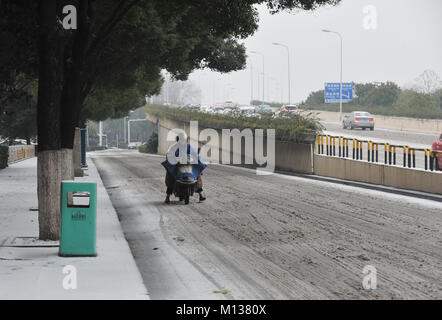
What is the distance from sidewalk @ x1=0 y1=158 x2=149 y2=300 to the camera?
888 centimetres

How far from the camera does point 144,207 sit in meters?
20.0

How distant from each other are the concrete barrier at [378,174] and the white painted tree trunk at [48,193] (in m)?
11.6

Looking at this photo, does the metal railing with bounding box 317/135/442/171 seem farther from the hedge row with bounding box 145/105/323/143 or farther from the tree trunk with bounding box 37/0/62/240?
the tree trunk with bounding box 37/0/62/240

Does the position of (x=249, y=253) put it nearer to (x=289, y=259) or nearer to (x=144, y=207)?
(x=289, y=259)

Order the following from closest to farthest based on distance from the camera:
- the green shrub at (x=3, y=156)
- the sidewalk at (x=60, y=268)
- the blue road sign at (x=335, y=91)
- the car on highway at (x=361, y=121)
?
1. the sidewalk at (x=60, y=268)
2. the green shrub at (x=3, y=156)
3. the car on highway at (x=361, y=121)
4. the blue road sign at (x=335, y=91)

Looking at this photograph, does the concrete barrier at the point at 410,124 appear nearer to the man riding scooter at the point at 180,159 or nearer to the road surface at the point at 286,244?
the road surface at the point at 286,244

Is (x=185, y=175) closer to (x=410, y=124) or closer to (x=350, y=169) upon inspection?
(x=350, y=169)

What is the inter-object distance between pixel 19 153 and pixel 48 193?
4496 centimetres

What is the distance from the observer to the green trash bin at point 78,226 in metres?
11.8

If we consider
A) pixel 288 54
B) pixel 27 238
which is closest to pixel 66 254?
pixel 27 238

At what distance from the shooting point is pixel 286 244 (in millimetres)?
13094

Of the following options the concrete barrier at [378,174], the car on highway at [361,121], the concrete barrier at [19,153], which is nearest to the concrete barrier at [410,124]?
the car on highway at [361,121]

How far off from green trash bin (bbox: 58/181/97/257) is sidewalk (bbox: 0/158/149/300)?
8.7 inches

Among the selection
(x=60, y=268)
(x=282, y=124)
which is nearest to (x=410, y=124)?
(x=282, y=124)
